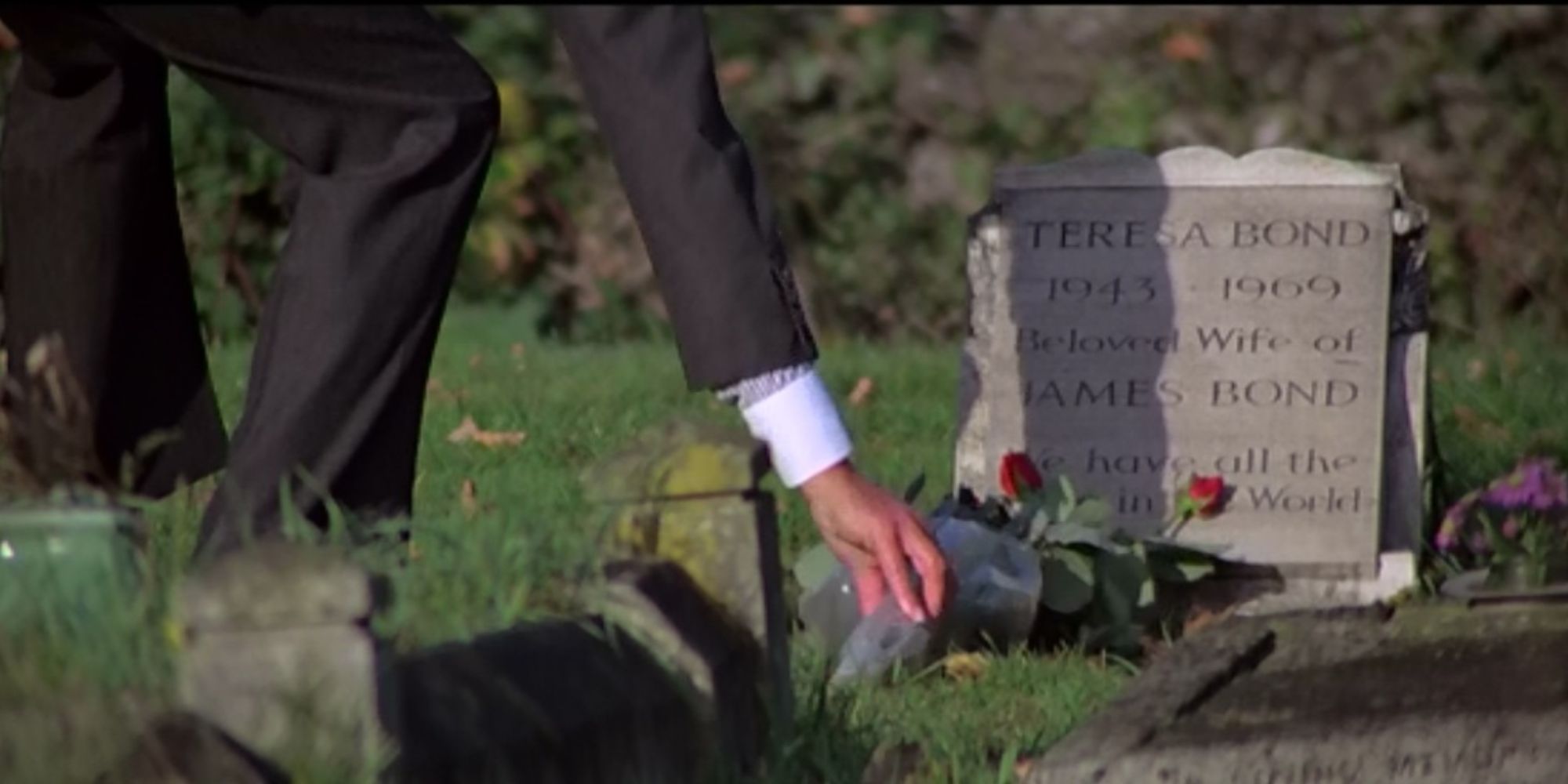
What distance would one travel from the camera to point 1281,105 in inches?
362

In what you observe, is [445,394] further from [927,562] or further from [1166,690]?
[927,562]

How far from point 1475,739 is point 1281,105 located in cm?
553

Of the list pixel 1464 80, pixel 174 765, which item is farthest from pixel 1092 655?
pixel 1464 80

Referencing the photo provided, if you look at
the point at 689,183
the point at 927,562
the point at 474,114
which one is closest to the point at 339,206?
the point at 474,114

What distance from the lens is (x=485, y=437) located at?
6.42 meters

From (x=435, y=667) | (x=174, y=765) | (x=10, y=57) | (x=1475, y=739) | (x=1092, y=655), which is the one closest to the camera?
(x=174, y=765)

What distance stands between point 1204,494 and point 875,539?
2.33 metres

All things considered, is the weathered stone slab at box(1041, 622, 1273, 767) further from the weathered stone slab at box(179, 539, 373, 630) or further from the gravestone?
the gravestone

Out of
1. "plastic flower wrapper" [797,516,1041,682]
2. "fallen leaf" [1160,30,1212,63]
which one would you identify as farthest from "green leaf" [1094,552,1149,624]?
"fallen leaf" [1160,30,1212,63]

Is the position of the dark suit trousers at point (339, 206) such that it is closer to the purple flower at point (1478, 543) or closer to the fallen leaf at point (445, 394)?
the purple flower at point (1478, 543)

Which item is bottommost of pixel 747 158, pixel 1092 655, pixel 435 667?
pixel 1092 655

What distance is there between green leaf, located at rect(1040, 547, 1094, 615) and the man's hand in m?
1.82

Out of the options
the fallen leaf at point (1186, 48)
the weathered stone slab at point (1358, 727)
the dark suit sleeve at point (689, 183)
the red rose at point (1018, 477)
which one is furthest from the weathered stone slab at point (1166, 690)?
the fallen leaf at point (1186, 48)

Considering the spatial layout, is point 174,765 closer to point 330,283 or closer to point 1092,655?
point 330,283
